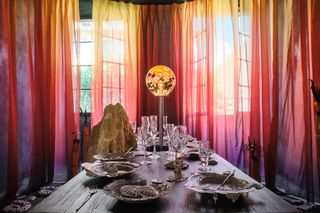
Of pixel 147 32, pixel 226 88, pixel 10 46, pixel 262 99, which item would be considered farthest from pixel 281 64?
pixel 10 46

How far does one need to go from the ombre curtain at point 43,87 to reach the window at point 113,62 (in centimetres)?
38

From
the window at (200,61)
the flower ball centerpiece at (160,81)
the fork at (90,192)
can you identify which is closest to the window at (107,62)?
the window at (200,61)

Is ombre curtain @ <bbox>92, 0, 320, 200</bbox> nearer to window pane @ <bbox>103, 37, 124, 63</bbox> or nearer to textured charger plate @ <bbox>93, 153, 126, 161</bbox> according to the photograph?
window pane @ <bbox>103, 37, 124, 63</bbox>

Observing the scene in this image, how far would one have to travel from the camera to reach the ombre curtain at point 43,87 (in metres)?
3.06

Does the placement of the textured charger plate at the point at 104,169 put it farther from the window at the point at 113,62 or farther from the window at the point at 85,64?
the window at the point at 85,64

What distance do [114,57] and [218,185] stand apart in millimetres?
2950

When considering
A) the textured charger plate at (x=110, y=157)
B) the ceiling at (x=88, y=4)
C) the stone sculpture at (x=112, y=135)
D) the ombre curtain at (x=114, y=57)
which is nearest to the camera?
the textured charger plate at (x=110, y=157)

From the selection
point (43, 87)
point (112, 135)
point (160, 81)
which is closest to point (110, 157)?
point (112, 135)

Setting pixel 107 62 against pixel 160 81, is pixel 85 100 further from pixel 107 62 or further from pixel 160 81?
pixel 160 81

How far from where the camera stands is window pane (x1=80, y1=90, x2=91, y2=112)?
3.69 metres

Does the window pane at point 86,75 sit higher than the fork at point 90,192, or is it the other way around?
the window pane at point 86,75

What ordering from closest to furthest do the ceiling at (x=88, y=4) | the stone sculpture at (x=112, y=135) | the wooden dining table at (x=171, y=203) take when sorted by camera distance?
the wooden dining table at (x=171, y=203), the stone sculpture at (x=112, y=135), the ceiling at (x=88, y=4)

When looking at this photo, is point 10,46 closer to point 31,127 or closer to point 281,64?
point 31,127

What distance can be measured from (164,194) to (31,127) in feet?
8.98
